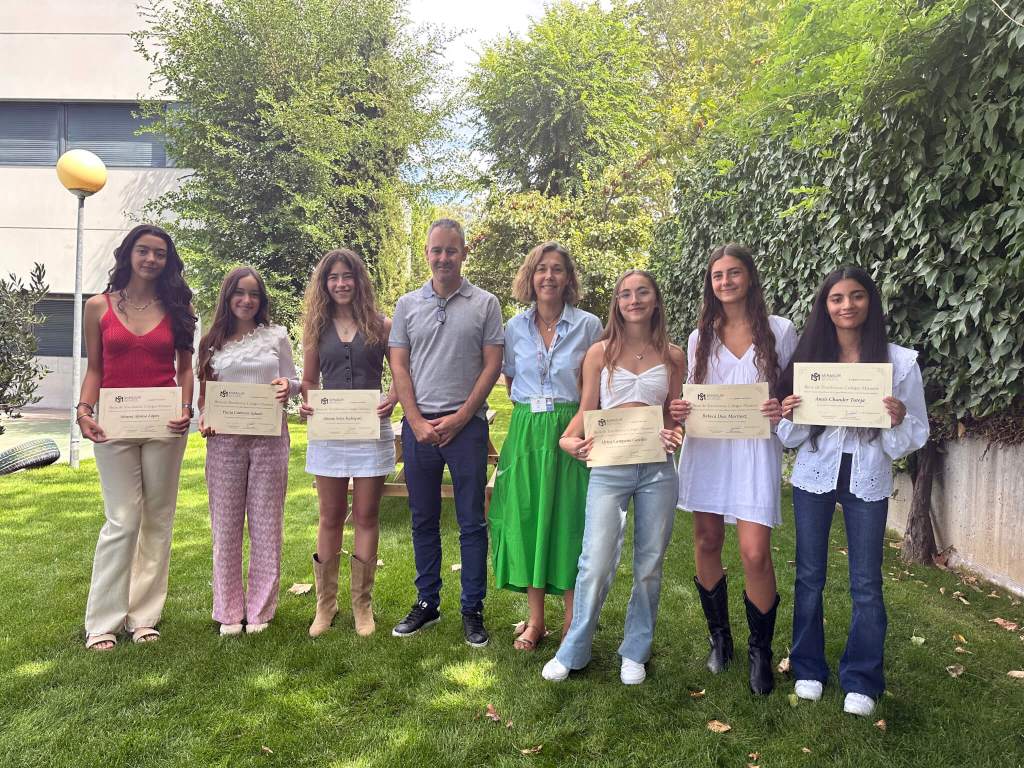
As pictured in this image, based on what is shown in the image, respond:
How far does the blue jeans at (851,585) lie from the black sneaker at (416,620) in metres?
2.02

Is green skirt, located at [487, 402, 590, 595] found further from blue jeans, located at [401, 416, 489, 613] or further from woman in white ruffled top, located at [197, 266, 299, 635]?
woman in white ruffled top, located at [197, 266, 299, 635]

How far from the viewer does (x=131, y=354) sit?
3637mm

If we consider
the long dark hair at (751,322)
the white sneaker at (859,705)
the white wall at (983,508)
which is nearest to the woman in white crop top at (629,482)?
the long dark hair at (751,322)

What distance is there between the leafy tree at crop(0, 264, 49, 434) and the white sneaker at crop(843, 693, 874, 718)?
7.85m

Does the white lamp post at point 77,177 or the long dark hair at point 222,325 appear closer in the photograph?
the long dark hair at point 222,325

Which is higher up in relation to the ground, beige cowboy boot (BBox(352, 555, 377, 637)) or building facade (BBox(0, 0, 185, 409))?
building facade (BBox(0, 0, 185, 409))

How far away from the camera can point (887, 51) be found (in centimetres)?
360

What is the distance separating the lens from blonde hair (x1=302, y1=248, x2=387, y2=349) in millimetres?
3750

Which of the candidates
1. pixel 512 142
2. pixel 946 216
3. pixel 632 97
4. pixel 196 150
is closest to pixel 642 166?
pixel 632 97

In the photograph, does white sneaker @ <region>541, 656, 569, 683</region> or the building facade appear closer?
white sneaker @ <region>541, 656, 569, 683</region>

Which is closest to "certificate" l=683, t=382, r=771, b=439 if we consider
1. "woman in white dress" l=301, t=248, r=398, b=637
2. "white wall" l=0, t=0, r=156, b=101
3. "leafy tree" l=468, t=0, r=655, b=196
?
"woman in white dress" l=301, t=248, r=398, b=637

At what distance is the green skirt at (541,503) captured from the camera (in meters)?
3.48

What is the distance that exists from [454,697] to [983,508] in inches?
167

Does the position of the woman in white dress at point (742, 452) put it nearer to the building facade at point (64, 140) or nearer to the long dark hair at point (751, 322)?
the long dark hair at point (751, 322)
